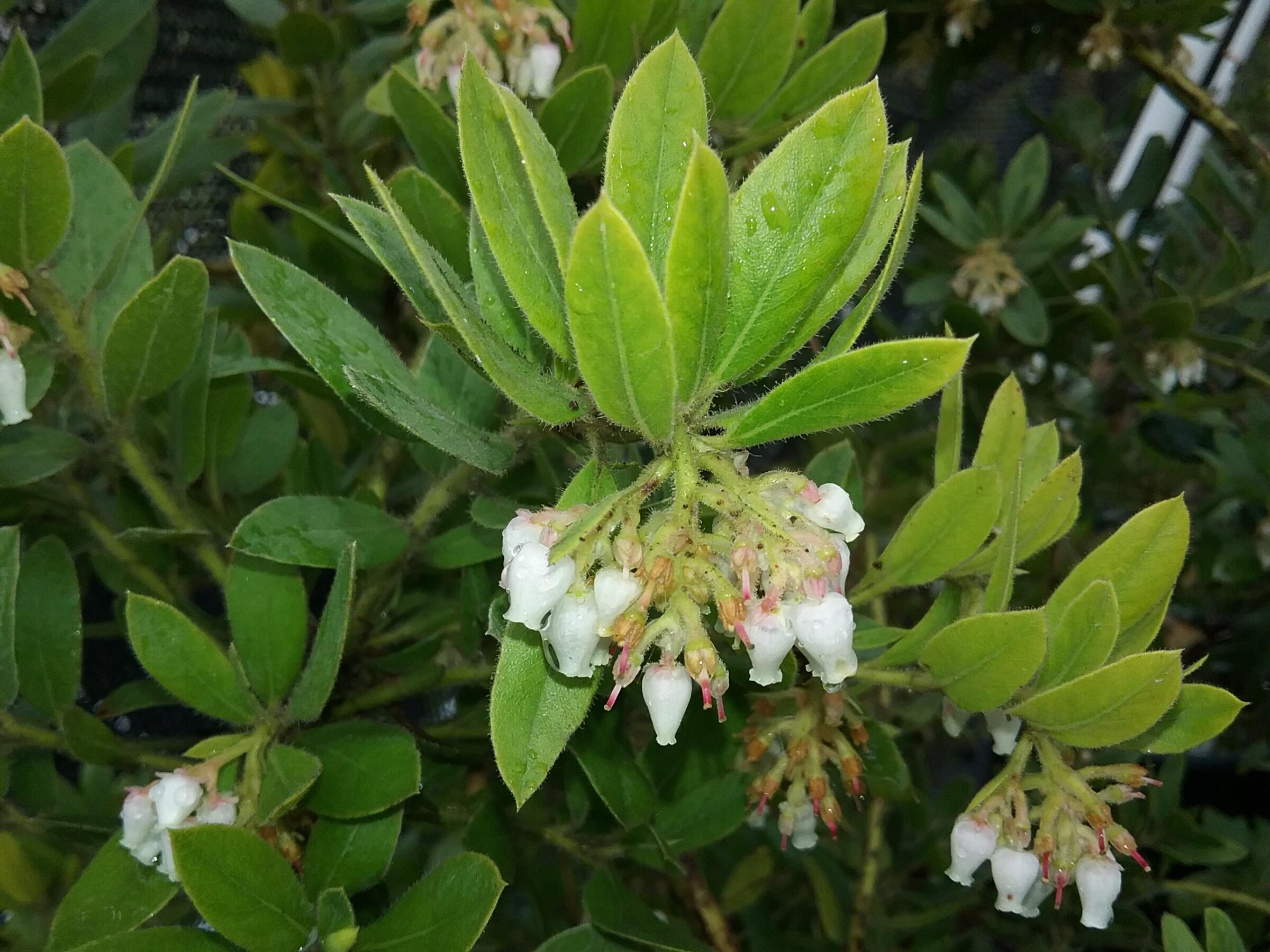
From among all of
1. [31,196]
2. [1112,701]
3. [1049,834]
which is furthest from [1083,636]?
[31,196]

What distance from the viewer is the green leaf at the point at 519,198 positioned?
53 centimetres

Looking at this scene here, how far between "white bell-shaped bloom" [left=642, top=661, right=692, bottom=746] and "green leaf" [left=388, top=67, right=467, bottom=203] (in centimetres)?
45

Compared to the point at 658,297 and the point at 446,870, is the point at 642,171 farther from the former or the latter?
the point at 446,870

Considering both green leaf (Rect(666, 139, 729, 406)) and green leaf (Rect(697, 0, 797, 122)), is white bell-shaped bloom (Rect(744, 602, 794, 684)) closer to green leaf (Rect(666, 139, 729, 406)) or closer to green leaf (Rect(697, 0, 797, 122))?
green leaf (Rect(666, 139, 729, 406))

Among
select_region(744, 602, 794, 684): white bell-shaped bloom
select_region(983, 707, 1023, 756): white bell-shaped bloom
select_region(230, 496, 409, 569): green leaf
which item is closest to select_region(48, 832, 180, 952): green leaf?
select_region(230, 496, 409, 569): green leaf

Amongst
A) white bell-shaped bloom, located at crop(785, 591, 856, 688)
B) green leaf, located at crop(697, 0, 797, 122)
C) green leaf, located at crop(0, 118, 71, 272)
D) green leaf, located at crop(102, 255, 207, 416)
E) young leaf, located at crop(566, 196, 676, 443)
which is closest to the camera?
young leaf, located at crop(566, 196, 676, 443)

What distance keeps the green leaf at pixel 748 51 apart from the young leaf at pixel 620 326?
47 cm

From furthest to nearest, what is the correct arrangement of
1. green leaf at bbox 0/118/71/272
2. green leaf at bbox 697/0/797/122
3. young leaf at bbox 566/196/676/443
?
green leaf at bbox 697/0/797/122
green leaf at bbox 0/118/71/272
young leaf at bbox 566/196/676/443

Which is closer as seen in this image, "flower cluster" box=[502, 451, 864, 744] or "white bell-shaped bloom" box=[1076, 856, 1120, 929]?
"flower cluster" box=[502, 451, 864, 744]

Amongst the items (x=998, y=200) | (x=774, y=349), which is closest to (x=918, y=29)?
(x=998, y=200)

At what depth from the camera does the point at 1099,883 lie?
0.71 m

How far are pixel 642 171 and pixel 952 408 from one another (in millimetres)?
357

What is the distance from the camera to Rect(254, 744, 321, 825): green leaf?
69cm

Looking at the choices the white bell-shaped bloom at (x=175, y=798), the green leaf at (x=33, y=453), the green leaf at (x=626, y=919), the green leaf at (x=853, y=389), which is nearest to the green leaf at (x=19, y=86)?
the green leaf at (x=33, y=453)
